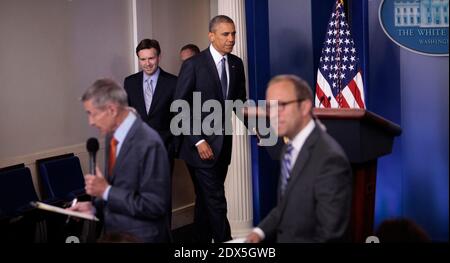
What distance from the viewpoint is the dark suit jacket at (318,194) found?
2.79 meters

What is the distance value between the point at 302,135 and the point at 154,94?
2696 mm

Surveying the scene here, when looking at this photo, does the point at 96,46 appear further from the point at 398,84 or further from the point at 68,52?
the point at 398,84

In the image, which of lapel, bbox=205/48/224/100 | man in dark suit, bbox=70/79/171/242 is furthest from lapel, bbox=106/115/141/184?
lapel, bbox=205/48/224/100

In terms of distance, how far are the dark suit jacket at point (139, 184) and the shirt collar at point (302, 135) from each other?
64 centimetres

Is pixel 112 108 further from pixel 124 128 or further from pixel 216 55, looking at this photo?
pixel 216 55

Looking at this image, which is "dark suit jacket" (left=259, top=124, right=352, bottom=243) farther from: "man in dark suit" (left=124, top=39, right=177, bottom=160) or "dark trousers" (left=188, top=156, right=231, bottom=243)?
"man in dark suit" (left=124, top=39, right=177, bottom=160)

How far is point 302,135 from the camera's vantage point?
2930mm

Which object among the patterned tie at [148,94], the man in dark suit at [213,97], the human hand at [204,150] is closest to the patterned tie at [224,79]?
the man in dark suit at [213,97]

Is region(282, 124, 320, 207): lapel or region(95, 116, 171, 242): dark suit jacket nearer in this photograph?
region(282, 124, 320, 207): lapel

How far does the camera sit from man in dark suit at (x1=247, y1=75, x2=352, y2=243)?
110 inches

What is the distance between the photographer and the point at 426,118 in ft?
17.2

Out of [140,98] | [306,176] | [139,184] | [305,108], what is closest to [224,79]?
[140,98]
